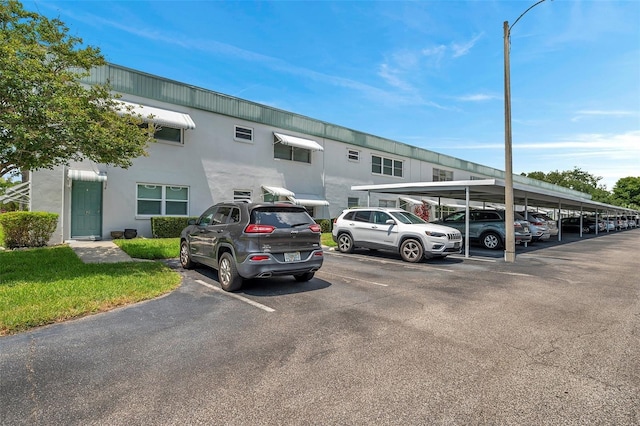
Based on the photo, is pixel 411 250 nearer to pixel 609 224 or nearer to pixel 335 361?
pixel 335 361

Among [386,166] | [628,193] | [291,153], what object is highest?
[628,193]

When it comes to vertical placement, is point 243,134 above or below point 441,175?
above

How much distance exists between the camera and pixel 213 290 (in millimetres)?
6613

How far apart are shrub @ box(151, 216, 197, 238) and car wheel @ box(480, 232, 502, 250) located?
13.6m

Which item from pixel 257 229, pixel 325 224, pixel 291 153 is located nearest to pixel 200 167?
pixel 291 153

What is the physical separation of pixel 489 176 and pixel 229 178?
3299cm

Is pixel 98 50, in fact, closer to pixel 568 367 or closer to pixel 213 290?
pixel 213 290

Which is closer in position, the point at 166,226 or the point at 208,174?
the point at 166,226

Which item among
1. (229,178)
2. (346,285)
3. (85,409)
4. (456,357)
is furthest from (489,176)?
(85,409)

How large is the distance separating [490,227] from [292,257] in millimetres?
11463

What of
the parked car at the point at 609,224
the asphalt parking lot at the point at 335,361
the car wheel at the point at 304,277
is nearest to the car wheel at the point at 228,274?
the asphalt parking lot at the point at 335,361

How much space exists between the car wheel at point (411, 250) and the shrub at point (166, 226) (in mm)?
9991

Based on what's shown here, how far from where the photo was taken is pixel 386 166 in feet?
86.8

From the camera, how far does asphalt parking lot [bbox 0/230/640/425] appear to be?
267cm
